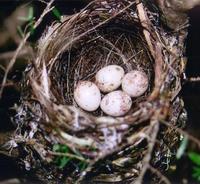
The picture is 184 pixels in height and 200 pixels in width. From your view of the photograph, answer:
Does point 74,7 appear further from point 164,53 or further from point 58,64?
point 164,53

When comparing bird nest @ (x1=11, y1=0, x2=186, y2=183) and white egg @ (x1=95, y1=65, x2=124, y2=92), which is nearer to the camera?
bird nest @ (x1=11, y1=0, x2=186, y2=183)

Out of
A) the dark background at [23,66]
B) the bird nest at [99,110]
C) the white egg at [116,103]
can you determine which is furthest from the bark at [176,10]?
the white egg at [116,103]

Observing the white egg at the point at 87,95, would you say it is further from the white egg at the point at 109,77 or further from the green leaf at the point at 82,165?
the green leaf at the point at 82,165

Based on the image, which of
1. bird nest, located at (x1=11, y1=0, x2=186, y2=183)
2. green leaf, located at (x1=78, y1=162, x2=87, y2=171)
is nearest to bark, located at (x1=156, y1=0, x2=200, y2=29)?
bird nest, located at (x1=11, y1=0, x2=186, y2=183)

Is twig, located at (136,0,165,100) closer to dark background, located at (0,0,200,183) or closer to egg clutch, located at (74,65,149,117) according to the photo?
egg clutch, located at (74,65,149,117)

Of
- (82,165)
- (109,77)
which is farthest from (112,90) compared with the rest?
(82,165)

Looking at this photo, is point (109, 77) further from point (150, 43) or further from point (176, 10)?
point (176, 10)

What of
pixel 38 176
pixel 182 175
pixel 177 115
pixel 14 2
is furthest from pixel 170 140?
pixel 14 2

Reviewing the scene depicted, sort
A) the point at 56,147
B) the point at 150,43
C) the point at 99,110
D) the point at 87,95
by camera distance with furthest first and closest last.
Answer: the point at 99,110
the point at 87,95
the point at 150,43
the point at 56,147
